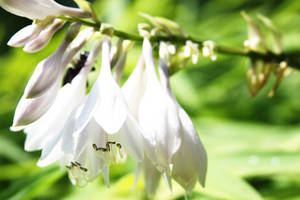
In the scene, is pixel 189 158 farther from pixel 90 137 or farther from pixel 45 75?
pixel 45 75

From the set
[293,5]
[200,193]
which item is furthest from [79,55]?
[293,5]

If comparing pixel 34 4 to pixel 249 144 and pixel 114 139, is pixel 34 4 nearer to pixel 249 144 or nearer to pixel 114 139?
pixel 114 139

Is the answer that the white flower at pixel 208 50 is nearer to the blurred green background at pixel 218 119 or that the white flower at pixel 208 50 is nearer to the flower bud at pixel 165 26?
the flower bud at pixel 165 26

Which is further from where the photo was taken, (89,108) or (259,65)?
(259,65)

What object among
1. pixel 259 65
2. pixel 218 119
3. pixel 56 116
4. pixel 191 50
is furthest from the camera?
pixel 218 119

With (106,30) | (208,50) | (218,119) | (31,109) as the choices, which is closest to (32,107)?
(31,109)

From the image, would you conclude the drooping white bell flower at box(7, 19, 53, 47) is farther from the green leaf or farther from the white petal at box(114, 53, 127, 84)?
the green leaf

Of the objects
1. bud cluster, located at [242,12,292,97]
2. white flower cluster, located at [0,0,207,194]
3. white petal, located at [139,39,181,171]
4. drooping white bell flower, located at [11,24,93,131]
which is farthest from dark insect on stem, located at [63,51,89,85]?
bud cluster, located at [242,12,292,97]

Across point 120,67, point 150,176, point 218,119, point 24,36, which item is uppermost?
point 24,36
